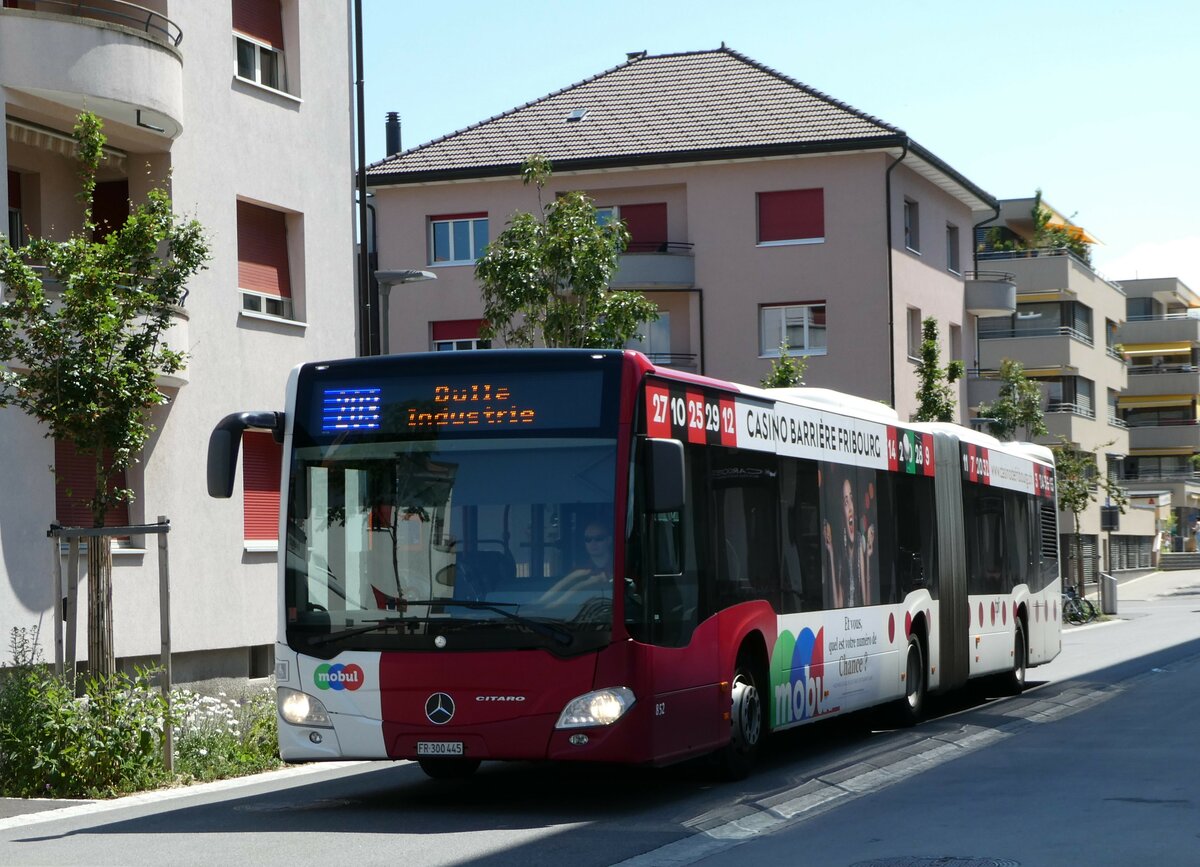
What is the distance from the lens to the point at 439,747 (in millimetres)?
11180

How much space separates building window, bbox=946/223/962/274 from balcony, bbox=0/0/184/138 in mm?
33544

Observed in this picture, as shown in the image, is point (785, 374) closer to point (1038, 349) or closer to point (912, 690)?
point (912, 690)

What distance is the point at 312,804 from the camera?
12.5 meters

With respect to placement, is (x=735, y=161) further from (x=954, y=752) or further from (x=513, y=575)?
(x=513, y=575)

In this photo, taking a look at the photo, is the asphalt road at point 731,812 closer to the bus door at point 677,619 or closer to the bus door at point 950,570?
the bus door at point 677,619

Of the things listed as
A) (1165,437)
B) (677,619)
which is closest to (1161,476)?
(1165,437)

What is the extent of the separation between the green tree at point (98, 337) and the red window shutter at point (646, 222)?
106 feet

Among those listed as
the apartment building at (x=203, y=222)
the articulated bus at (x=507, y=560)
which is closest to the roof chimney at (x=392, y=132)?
the apartment building at (x=203, y=222)

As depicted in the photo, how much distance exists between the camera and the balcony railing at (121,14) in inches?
823

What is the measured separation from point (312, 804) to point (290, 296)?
13703 mm

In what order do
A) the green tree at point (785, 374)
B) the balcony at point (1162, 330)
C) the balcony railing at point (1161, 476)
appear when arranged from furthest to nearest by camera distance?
the balcony at point (1162, 330) < the balcony railing at point (1161, 476) < the green tree at point (785, 374)

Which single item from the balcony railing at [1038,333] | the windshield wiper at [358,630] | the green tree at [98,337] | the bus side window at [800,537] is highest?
the balcony railing at [1038,333]

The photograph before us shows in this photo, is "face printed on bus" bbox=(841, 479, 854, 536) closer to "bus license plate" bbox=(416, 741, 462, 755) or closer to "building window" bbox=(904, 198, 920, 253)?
"bus license plate" bbox=(416, 741, 462, 755)

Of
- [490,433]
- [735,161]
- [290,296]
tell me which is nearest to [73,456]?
[290,296]
